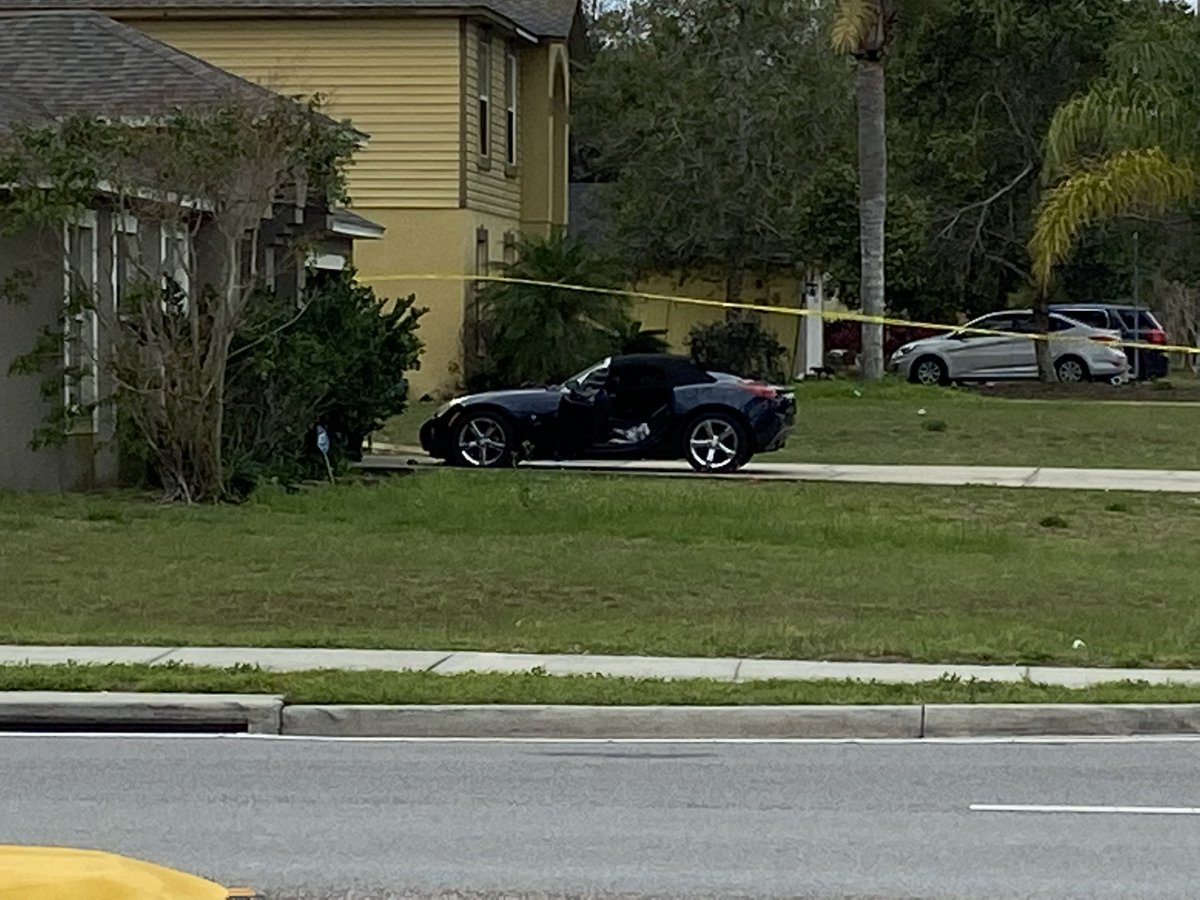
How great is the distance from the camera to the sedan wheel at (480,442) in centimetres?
2484

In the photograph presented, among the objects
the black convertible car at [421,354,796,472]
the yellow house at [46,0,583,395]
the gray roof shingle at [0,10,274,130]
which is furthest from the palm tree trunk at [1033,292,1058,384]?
the gray roof shingle at [0,10,274,130]

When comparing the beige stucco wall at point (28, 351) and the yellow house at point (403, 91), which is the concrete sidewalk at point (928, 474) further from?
the yellow house at point (403, 91)

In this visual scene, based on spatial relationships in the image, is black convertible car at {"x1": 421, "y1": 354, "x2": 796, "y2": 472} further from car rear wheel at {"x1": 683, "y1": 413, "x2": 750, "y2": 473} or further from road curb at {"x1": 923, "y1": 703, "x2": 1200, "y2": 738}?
road curb at {"x1": 923, "y1": 703, "x2": 1200, "y2": 738}

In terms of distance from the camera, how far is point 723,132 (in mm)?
49844

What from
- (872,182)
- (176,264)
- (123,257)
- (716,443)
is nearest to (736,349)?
(872,182)

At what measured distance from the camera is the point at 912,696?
1189cm

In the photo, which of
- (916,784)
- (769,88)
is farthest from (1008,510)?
(769,88)

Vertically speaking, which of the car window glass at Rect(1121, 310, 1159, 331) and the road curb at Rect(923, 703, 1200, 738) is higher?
the car window glass at Rect(1121, 310, 1159, 331)

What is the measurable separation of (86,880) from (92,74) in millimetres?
20306

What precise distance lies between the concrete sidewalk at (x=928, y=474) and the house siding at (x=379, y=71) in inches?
395

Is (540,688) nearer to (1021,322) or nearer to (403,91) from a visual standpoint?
(403,91)

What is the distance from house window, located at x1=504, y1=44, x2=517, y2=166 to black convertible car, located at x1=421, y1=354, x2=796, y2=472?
1477 centimetres

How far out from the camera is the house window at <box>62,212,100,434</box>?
20422 millimetres

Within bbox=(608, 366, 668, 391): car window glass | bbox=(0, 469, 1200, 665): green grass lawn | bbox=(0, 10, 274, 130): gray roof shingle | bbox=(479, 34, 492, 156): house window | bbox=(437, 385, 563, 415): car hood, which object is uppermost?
bbox=(479, 34, 492, 156): house window
